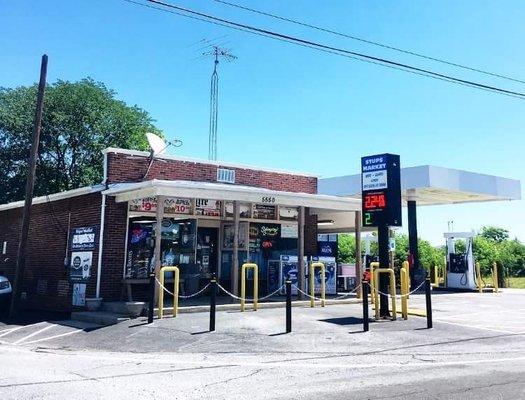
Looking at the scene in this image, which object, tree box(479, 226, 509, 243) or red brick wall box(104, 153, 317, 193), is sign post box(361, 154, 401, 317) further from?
tree box(479, 226, 509, 243)

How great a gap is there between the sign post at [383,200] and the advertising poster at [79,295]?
834 centimetres

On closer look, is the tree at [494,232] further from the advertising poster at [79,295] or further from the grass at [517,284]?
the advertising poster at [79,295]

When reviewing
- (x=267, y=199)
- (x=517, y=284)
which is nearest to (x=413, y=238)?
(x=267, y=199)

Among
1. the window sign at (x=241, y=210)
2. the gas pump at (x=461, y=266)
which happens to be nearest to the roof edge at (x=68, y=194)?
the window sign at (x=241, y=210)

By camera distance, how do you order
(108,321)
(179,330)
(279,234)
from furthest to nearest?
1. (279,234)
2. (108,321)
3. (179,330)

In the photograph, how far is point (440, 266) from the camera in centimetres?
3778

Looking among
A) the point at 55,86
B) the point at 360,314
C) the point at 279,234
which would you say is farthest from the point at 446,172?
the point at 55,86

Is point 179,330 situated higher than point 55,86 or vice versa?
point 55,86

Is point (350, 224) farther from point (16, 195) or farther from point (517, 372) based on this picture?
point (16, 195)

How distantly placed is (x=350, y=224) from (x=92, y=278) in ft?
39.0

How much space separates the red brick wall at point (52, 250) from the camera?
54.0 feet

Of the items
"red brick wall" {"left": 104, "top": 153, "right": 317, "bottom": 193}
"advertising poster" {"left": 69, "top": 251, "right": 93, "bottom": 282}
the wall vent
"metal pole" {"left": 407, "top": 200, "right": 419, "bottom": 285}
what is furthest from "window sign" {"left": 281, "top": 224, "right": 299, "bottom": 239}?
"metal pole" {"left": 407, "top": 200, "right": 419, "bottom": 285}

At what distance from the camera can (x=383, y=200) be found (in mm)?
13453

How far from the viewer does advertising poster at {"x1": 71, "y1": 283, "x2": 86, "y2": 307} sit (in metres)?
15.8
